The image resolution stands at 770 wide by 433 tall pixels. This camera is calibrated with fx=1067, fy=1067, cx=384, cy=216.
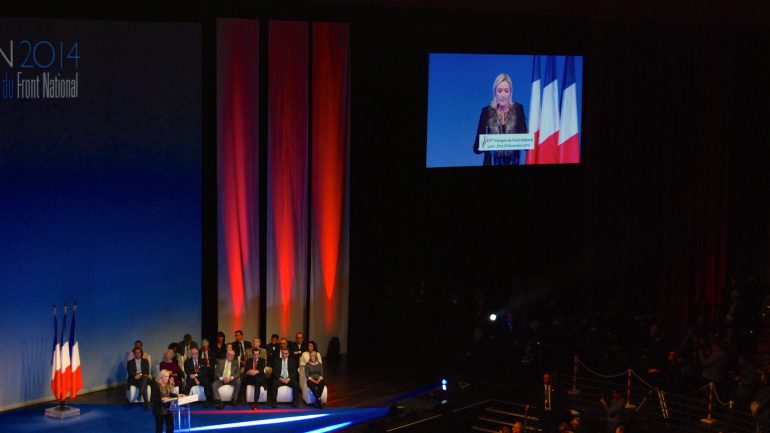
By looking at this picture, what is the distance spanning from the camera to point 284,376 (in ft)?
44.4

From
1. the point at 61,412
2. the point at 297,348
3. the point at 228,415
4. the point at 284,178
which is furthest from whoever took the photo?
the point at 284,178

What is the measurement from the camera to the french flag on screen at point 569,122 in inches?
693

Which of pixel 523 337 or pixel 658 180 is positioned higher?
pixel 658 180

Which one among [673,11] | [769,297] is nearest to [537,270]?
[769,297]

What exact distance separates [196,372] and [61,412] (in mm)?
1663

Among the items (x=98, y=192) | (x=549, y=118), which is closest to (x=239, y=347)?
(x=98, y=192)

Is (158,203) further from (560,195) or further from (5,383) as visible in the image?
(560,195)

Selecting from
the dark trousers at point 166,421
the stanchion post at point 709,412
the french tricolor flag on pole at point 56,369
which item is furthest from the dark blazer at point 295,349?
the stanchion post at point 709,412

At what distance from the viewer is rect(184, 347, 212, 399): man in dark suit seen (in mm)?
13227

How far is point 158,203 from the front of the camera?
14.2m

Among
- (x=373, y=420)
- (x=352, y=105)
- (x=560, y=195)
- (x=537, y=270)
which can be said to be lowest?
A: (x=373, y=420)

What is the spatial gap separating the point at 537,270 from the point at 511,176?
174cm

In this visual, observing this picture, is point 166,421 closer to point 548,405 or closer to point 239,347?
point 239,347

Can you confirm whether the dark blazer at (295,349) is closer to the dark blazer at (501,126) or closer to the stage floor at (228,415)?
the stage floor at (228,415)
